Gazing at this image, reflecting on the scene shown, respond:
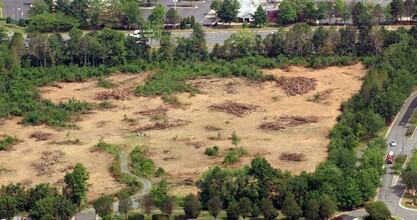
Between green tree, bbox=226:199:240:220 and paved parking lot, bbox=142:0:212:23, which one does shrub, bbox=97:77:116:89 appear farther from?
green tree, bbox=226:199:240:220

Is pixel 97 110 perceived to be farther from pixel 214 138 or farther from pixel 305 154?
pixel 305 154

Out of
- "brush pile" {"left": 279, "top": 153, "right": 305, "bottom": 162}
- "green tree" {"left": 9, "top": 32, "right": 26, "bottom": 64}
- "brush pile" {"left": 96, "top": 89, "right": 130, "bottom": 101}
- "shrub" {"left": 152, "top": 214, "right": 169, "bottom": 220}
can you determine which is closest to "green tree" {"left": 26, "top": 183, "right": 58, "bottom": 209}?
"shrub" {"left": 152, "top": 214, "right": 169, "bottom": 220}

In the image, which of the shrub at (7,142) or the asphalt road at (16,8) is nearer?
the shrub at (7,142)

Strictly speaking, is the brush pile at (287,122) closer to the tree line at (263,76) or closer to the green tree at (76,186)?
the tree line at (263,76)

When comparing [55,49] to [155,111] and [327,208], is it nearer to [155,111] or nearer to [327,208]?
[155,111]

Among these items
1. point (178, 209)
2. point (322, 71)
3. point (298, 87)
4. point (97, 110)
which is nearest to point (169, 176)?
point (178, 209)

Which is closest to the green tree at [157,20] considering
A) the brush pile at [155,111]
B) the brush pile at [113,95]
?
the brush pile at [113,95]

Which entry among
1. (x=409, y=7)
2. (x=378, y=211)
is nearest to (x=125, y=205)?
(x=378, y=211)
